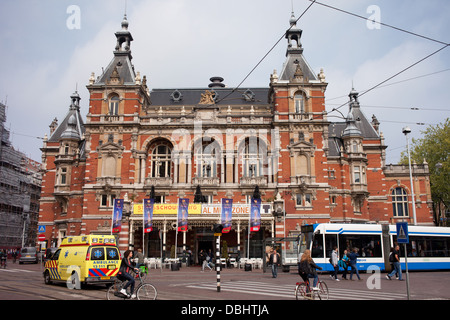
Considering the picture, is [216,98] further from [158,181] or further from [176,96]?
[158,181]

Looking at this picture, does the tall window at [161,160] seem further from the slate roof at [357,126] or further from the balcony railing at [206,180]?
the slate roof at [357,126]

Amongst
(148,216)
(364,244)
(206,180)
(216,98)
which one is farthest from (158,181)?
(364,244)

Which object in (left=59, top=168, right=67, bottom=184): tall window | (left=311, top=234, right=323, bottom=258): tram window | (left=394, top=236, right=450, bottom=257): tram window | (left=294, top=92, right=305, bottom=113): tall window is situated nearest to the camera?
(left=311, top=234, right=323, bottom=258): tram window

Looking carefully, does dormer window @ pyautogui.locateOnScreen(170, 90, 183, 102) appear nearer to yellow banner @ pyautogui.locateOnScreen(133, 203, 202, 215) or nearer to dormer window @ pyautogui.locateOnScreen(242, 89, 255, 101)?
dormer window @ pyautogui.locateOnScreen(242, 89, 255, 101)

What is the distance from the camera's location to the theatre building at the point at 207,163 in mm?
37250

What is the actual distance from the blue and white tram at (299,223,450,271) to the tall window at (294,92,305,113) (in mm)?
17055

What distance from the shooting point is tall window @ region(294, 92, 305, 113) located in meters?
39.5

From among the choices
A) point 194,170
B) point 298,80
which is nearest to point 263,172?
point 194,170

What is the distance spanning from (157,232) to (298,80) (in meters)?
20.3

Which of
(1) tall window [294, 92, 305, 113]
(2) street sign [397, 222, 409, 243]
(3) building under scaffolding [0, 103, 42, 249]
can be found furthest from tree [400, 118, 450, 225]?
(3) building under scaffolding [0, 103, 42, 249]

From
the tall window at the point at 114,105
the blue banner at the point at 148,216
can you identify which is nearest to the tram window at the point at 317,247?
the blue banner at the point at 148,216

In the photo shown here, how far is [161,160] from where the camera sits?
40.2 m

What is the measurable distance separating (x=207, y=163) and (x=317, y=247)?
18256 millimetres
